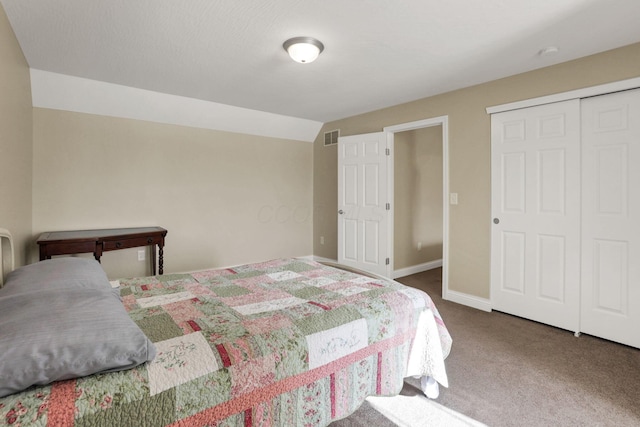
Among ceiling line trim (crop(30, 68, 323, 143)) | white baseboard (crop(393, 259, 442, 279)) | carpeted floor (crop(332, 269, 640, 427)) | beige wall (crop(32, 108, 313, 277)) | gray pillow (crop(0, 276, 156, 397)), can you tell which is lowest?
carpeted floor (crop(332, 269, 640, 427))

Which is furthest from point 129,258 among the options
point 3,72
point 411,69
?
point 411,69

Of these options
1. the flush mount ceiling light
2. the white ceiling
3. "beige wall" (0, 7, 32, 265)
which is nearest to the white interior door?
the white ceiling

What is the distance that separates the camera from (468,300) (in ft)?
10.9

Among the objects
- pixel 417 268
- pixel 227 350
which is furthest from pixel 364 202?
pixel 227 350

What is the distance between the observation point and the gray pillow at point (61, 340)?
842 mm

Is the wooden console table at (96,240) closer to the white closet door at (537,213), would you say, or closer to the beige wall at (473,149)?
the beige wall at (473,149)

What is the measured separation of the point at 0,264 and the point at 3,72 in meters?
1.27

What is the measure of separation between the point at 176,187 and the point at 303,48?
8.10 feet

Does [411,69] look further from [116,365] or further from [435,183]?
[116,365]

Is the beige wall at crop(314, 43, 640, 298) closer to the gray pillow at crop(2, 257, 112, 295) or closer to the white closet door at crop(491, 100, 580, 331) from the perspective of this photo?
the white closet door at crop(491, 100, 580, 331)

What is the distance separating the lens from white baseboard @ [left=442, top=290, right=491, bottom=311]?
319 cm

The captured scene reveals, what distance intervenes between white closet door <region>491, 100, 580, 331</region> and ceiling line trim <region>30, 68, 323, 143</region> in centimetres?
282

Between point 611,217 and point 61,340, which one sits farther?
point 611,217

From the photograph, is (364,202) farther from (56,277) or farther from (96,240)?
(56,277)
